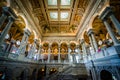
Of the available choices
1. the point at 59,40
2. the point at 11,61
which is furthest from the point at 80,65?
the point at 11,61

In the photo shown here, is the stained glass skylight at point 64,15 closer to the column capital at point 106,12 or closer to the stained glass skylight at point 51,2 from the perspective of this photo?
the stained glass skylight at point 51,2

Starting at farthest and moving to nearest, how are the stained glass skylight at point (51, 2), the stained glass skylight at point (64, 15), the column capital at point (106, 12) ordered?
the stained glass skylight at point (64, 15) → the stained glass skylight at point (51, 2) → the column capital at point (106, 12)

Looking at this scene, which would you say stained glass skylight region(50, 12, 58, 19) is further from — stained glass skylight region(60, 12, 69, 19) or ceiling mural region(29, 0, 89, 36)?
stained glass skylight region(60, 12, 69, 19)

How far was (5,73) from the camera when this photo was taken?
6.50 metres

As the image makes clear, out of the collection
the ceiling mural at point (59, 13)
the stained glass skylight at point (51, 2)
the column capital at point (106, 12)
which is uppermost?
the stained glass skylight at point (51, 2)

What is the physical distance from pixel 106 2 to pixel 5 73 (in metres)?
10.7

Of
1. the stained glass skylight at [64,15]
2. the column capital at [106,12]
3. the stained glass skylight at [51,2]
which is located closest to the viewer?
the column capital at [106,12]

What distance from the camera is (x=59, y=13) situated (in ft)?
45.6

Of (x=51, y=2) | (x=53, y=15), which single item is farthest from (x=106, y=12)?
(x=53, y=15)

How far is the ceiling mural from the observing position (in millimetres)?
11527

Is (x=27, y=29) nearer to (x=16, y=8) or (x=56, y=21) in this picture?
(x=16, y=8)

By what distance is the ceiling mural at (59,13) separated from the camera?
37.8ft

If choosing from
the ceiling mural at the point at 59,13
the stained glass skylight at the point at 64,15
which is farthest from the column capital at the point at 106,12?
the stained glass skylight at the point at 64,15

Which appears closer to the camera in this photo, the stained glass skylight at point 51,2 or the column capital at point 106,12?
the column capital at point 106,12
